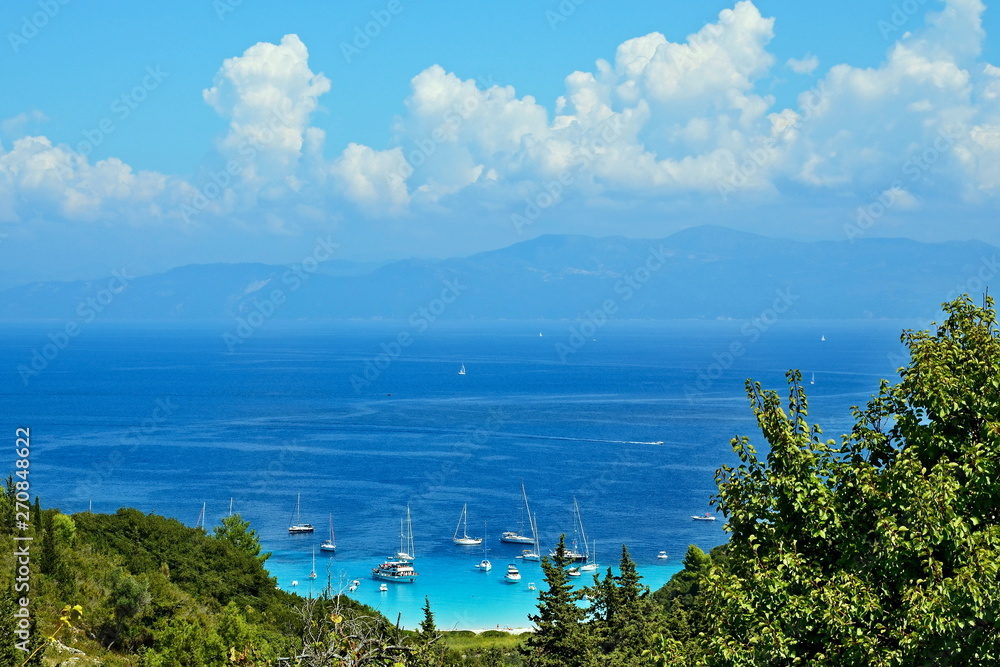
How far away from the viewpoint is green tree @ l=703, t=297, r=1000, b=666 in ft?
21.9

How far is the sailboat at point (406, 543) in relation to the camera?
5784 centimetres

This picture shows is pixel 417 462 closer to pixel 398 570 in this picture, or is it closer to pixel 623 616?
pixel 398 570

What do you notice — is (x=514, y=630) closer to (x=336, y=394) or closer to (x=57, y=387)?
(x=336, y=394)

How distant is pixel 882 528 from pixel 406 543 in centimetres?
5659

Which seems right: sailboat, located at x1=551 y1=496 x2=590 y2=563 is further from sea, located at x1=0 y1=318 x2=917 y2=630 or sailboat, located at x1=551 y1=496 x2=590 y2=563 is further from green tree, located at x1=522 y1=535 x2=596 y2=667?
green tree, located at x1=522 y1=535 x2=596 y2=667

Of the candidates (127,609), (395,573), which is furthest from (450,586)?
(127,609)

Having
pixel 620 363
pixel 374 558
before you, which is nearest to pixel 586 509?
pixel 374 558

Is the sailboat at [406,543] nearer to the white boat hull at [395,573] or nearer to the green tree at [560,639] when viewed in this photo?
the white boat hull at [395,573]

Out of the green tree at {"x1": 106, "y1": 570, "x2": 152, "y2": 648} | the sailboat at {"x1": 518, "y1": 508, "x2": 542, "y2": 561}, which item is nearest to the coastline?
the sailboat at {"x1": 518, "y1": 508, "x2": 542, "y2": 561}

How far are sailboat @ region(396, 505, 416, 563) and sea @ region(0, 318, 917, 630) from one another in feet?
1.86

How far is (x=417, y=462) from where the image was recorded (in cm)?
8256

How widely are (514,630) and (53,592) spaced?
A: 32.9 m

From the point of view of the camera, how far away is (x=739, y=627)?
757 cm

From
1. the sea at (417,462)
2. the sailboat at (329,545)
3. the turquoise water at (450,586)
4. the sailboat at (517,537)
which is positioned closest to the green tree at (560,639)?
the sea at (417,462)
